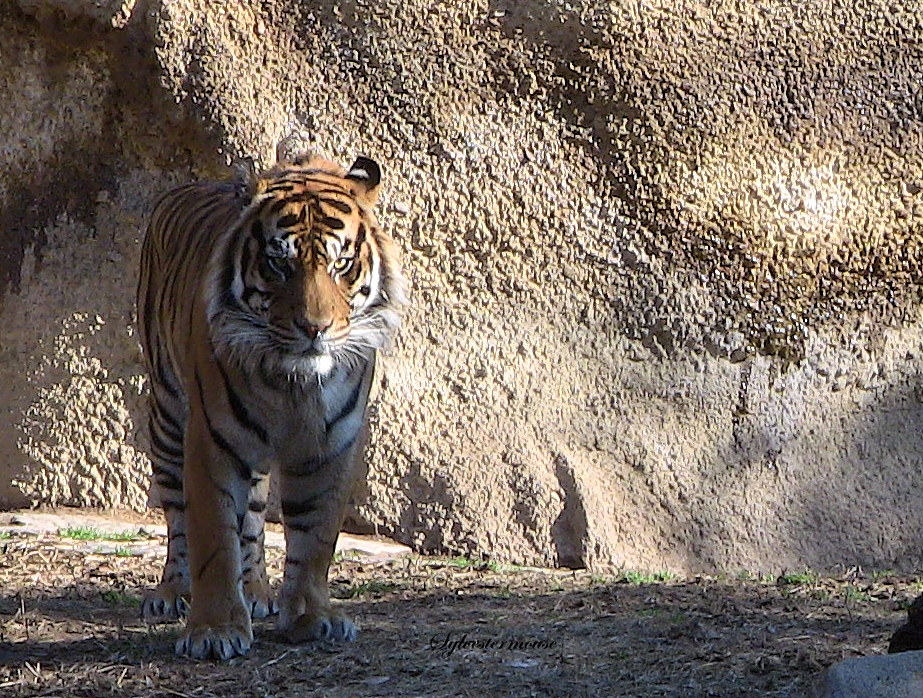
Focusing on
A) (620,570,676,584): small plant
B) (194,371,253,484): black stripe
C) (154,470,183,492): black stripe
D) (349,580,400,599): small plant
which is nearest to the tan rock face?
(620,570,676,584): small plant

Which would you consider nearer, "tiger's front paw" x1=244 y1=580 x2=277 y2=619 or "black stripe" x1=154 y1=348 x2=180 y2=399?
"tiger's front paw" x1=244 y1=580 x2=277 y2=619

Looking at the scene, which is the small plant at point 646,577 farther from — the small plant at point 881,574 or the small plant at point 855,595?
the small plant at point 881,574

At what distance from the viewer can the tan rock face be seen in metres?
7.17

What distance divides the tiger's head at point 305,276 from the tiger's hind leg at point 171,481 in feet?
3.37

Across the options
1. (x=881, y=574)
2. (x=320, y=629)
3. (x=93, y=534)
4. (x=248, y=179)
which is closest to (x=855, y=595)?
(x=881, y=574)

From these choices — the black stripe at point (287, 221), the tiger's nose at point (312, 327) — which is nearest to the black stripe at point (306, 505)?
the tiger's nose at point (312, 327)

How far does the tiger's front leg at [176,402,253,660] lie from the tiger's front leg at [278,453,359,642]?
196 mm

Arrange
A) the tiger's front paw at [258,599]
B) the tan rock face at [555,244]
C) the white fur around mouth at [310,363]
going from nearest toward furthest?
1. the white fur around mouth at [310,363]
2. the tiger's front paw at [258,599]
3. the tan rock face at [555,244]

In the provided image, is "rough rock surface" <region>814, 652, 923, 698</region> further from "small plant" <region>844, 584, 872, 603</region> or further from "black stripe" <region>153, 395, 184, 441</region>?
"black stripe" <region>153, 395, 184, 441</region>

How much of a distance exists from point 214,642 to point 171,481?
3.93 feet

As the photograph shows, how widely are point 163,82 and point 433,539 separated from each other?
2.45m

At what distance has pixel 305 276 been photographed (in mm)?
4523

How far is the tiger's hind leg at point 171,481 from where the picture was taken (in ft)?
17.9

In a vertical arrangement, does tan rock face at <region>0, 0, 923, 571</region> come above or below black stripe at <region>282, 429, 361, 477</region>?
above
